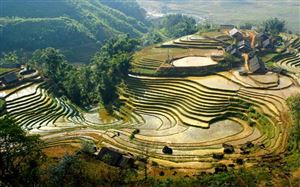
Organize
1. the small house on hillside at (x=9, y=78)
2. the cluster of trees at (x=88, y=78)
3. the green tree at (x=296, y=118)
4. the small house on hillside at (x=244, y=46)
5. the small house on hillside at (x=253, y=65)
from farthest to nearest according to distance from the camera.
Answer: the small house on hillside at (x=244, y=46)
the cluster of trees at (x=88, y=78)
the small house on hillside at (x=9, y=78)
the small house on hillside at (x=253, y=65)
the green tree at (x=296, y=118)

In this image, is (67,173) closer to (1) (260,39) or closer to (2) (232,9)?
(1) (260,39)

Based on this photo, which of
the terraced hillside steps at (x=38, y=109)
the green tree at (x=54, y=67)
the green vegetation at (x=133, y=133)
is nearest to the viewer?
the green vegetation at (x=133, y=133)

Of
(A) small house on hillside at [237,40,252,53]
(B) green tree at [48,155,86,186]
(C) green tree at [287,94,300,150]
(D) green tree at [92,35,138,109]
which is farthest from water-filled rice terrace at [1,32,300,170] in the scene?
(A) small house on hillside at [237,40,252,53]

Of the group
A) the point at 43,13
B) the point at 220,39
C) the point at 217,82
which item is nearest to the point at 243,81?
the point at 217,82

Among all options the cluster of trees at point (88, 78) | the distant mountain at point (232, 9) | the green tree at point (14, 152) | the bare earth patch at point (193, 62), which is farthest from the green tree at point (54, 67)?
the distant mountain at point (232, 9)

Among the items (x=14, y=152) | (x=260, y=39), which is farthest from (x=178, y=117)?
(x=260, y=39)

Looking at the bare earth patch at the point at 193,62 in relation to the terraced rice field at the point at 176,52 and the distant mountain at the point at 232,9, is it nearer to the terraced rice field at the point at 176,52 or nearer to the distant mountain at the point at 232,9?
the terraced rice field at the point at 176,52

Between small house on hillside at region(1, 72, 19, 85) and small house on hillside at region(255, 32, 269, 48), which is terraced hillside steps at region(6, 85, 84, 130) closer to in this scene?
small house on hillside at region(1, 72, 19, 85)
